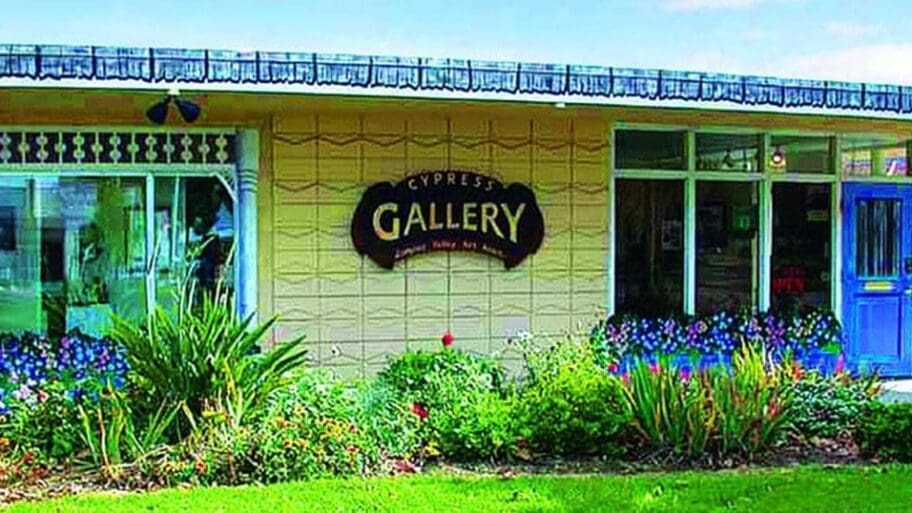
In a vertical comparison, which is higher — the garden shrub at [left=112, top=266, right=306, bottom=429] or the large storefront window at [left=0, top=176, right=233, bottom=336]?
the large storefront window at [left=0, top=176, right=233, bottom=336]

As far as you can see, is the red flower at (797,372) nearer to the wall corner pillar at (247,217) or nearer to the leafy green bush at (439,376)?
the leafy green bush at (439,376)

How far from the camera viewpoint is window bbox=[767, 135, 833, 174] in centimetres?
1170

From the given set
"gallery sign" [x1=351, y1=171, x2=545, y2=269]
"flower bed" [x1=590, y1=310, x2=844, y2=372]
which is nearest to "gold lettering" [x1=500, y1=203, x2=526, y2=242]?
"gallery sign" [x1=351, y1=171, x2=545, y2=269]

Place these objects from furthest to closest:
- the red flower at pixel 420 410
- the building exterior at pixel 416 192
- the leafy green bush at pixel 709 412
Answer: the building exterior at pixel 416 192 < the red flower at pixel 420 410 < the leafy green bush at pixel 709 412

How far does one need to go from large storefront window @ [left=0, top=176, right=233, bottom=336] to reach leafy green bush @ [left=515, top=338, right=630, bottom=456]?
11.8 feet

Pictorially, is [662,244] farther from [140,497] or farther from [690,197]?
[140,497]

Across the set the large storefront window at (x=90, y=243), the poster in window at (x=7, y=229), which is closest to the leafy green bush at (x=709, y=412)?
the large storefront window at (x=90, y=243)

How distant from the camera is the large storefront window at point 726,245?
37.8ft

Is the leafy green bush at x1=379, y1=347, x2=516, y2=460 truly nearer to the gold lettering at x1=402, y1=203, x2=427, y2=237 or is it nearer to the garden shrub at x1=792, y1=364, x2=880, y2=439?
the gold lettering at x1=402, y1=203, x2=427, y2=237

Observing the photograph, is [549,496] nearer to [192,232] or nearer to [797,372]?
[797,372]

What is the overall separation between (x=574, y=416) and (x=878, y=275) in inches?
225

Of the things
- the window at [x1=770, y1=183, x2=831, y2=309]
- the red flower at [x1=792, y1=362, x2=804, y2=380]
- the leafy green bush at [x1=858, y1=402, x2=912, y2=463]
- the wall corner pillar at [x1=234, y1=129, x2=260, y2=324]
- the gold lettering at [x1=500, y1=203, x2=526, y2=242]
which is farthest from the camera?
the window at [x1=770, y1=183, x2=831, y2=309]

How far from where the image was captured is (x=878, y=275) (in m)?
12.1

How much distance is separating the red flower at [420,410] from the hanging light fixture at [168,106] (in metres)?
2.97
